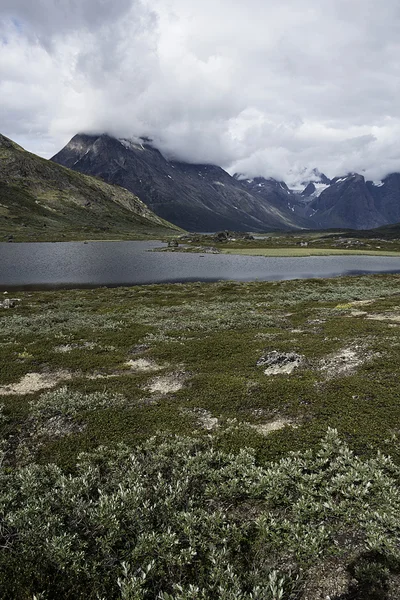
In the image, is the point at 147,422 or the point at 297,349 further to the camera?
the point at 297,349

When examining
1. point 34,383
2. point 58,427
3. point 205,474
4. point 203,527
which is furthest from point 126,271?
point 203,527

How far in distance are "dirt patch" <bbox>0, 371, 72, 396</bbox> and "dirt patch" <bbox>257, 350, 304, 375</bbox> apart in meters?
12.6

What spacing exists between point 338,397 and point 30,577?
13.0 meters

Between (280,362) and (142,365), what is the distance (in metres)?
9.38

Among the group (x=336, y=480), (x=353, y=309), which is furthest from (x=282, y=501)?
(x=353, y=309)

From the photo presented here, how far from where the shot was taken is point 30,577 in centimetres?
757

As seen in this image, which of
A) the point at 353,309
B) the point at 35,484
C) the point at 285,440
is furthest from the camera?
the point at 353,309

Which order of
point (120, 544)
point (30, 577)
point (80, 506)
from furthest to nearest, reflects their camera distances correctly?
point (80, 506), point (120, 544), point (30, 577)

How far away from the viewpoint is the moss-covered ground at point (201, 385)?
13.1 meters

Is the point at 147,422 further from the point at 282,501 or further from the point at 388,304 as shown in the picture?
the point at 388,304

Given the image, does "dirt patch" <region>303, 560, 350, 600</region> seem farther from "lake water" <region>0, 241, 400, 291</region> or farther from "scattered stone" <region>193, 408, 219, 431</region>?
"lake water" <region>0, 241, 400, 291</region>

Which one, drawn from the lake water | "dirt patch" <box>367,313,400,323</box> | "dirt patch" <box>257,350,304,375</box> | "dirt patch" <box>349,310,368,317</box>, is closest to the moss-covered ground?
"dirt patch" <box>367,313,400,323</box>

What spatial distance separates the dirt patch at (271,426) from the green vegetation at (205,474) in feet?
0.28

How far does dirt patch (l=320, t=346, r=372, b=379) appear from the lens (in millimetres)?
18344
